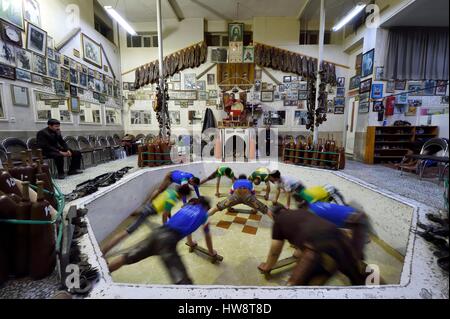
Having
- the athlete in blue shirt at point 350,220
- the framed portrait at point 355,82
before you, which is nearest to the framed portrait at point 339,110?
the framed portrait at point 355,82

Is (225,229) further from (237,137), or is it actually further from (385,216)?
(237,137)

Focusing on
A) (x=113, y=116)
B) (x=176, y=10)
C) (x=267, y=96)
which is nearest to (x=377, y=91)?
(x=267, y=96)

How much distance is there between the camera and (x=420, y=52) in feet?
15.9

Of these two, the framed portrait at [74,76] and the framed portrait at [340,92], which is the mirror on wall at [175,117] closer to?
the framed portrait at [74,76]

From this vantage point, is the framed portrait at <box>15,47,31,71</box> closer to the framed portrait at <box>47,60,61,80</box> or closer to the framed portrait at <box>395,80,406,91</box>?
the framed portrait at <box>47,60,61,80</box>

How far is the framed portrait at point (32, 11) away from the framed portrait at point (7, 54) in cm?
87

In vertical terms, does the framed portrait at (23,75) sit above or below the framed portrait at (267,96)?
below

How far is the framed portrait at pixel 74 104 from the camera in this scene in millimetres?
5042

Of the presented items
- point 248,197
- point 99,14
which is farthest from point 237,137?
point 99,14

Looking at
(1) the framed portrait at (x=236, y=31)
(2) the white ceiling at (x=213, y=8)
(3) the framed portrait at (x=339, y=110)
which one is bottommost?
(3) the framed portrait at (x=339, y=110)

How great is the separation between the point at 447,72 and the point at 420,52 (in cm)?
601

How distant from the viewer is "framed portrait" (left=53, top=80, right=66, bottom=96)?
4.53m

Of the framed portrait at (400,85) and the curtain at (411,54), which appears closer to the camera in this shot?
the curtain at (411,54)

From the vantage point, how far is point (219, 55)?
23.0ft
